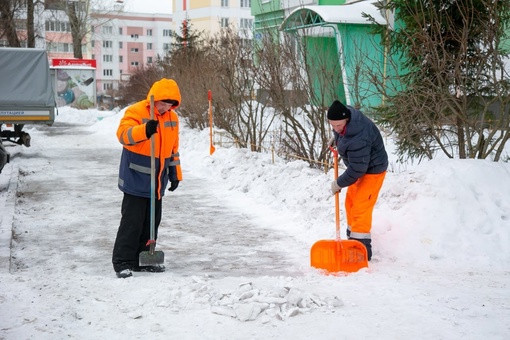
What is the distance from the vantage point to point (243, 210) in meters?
9.30

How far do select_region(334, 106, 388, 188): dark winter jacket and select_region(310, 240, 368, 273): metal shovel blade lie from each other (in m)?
0.55

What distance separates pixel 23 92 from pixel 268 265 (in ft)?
40.8

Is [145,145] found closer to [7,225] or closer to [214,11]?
[7,225]

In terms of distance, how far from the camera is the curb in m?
6.16

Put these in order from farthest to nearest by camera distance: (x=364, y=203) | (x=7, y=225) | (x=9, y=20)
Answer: (x=9, y=20) < (x=7, y=225) < (x=364, y=203)

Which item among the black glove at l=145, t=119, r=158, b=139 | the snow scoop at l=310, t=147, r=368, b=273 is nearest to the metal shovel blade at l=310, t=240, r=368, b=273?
the snow scoop at l=310, t=147, r=368, b=273

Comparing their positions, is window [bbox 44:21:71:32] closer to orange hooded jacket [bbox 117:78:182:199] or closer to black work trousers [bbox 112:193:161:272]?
orange hooded jacket [bbox 117:78:182:199]

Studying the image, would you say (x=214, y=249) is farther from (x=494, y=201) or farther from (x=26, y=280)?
(x=494, y=201)

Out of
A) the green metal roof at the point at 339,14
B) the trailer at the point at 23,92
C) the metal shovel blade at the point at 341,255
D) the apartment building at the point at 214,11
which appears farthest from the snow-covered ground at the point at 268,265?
the apartment building at the point at 214,11

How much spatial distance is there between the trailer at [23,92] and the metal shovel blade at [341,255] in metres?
12.3

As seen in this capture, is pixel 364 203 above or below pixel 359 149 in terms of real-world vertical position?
below

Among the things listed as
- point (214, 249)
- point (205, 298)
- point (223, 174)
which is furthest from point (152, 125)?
point (223, 174)

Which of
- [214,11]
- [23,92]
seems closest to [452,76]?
[23,92]

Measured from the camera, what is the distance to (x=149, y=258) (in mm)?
5840
